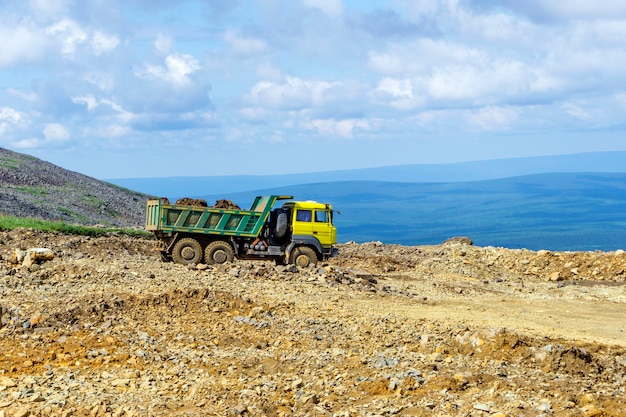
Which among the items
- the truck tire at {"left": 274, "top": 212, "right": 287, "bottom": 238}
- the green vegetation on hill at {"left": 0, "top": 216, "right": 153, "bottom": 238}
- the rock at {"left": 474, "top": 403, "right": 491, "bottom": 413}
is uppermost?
the truck tire at {"left": 274, "top": 212, "right": 287, "bottom": 238}

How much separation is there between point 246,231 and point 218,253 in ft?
3.99

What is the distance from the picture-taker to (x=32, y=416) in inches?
431

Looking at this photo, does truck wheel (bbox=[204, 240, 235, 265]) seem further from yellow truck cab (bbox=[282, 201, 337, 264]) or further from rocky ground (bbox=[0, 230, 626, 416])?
yellow truck cab (bbox=[282, 201, 337, 264])

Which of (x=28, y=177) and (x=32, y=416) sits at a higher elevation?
(x=28, y=177)

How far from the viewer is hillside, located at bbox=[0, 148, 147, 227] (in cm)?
5003

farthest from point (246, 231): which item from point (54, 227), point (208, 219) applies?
point (54, 227)

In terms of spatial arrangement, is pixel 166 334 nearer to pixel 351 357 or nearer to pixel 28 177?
pixel 351 357

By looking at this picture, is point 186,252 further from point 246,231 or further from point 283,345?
point 283,345

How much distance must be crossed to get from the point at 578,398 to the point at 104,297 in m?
10.7

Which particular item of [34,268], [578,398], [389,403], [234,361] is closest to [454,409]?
[389,403]

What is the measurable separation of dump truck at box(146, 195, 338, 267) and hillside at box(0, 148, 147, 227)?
2399 centimetres

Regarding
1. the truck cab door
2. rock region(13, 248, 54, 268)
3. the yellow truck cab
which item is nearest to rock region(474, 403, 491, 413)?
rock region(13, 248, 54, 268)

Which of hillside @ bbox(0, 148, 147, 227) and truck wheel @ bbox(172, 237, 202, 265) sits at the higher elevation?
hillside @ bbox(0, 148, 147, 227)

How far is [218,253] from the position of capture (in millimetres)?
25703
